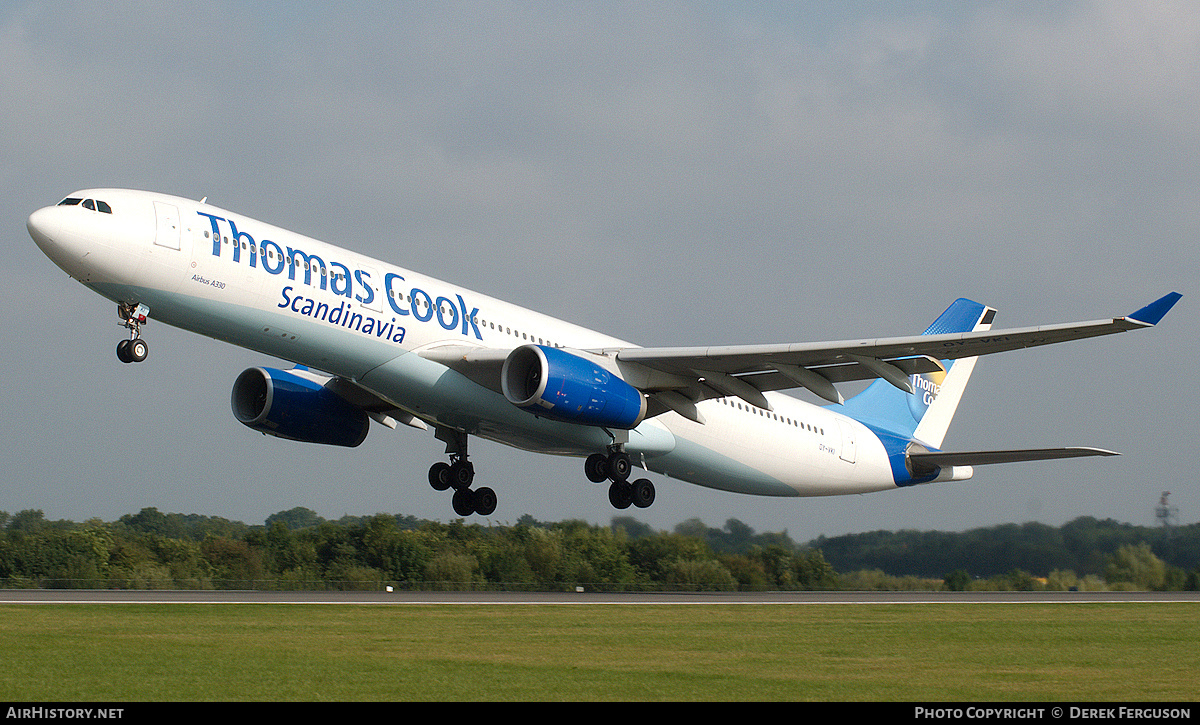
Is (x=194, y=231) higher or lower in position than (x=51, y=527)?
higher

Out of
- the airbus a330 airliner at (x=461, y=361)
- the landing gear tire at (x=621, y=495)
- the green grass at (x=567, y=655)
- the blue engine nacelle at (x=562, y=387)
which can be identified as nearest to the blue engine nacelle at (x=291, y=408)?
the airbus a330 airliner at (x=461, y=361)

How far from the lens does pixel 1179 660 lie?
18.5m

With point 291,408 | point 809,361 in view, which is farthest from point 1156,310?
point 291,408

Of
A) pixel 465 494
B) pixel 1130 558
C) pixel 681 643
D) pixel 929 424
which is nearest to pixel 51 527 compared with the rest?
pixel 465 494

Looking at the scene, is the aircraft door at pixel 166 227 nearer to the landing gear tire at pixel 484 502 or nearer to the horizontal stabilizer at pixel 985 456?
the landing gear tire at pixel 484 502

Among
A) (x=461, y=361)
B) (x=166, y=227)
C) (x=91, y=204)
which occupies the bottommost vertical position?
(x=461, y=361)

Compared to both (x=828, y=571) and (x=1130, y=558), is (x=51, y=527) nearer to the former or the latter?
(x=828, y=571)

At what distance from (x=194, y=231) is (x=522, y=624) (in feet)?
31.0

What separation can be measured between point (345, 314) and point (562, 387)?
4.49 metres

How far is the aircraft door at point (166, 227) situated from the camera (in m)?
A: 22.0

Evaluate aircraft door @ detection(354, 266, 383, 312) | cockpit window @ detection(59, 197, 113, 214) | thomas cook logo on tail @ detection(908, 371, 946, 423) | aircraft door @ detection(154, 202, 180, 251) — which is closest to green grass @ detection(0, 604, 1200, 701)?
aircraft door @ detection(354, 266, 383, 312)

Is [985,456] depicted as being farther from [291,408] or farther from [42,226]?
[42,226]

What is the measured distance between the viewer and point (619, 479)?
28.2 m

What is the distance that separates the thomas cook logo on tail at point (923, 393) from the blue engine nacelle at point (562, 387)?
15.5 m
